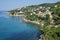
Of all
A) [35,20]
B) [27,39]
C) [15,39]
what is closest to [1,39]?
[15,39]

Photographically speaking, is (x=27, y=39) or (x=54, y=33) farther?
(x=27, y=39)

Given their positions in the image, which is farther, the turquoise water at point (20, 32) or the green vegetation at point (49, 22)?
the turquoise water at point (20, 32)

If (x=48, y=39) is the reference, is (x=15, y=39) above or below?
below

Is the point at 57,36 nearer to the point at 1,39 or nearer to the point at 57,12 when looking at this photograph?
the point at 1,39

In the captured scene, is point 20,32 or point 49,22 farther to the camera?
point 20,32

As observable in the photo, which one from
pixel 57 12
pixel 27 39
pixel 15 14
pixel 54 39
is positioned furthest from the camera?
pixel 15 14

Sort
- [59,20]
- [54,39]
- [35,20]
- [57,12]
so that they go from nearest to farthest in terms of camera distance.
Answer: [54,39]
[59,20]
[57,12]
[35,20]

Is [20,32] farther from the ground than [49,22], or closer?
closer

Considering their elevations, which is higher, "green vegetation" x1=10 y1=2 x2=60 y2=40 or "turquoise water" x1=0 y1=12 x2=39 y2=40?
"green vegetation" x1=10 y1=2 x2=60 y2=40

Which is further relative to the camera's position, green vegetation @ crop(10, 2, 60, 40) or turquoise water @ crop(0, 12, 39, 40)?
turquoise water @ crop(0, 12, 39, 40)

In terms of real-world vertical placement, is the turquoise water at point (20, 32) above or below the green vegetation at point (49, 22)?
below
